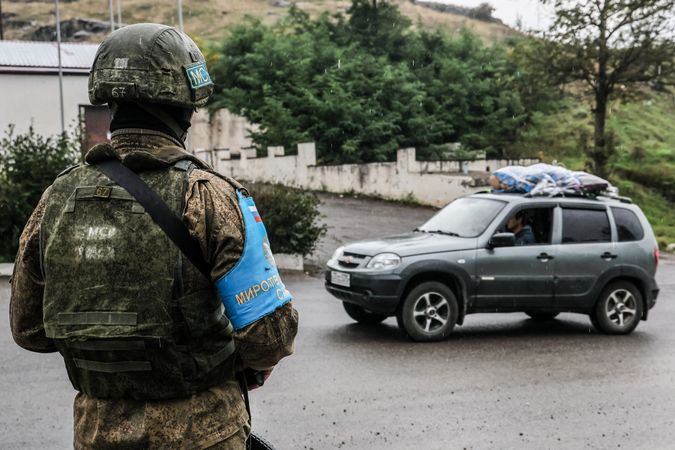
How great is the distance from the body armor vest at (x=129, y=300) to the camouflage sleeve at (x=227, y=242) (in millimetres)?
53

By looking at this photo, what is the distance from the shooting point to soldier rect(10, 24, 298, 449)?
7.60 feet

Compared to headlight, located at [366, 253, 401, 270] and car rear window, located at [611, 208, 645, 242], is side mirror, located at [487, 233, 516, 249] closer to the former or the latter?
headlight, located at [366, 253, 401, 270]

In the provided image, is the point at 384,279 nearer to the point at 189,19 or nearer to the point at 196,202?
the point at 196,202

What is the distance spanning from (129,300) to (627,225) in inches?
377

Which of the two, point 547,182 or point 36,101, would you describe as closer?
point 547,182

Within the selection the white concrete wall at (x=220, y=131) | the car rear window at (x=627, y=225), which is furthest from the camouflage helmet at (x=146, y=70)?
the white concrete wall at (x=220, y=131)

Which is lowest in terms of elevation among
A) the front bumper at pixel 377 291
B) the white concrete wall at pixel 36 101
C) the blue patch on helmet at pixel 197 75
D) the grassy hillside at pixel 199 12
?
the front bumper at pixel 377 291

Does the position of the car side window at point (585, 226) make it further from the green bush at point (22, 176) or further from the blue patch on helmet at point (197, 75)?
the green bush at point (22, 176)

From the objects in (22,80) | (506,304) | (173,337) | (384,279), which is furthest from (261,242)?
(22,80)

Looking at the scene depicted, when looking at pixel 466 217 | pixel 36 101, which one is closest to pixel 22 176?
pixel 466 217

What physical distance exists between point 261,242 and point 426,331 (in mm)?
7536

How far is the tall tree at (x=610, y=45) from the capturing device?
28.9 m

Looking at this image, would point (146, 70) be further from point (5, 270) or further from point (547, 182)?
point (5, 270)

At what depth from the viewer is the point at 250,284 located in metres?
2.32
